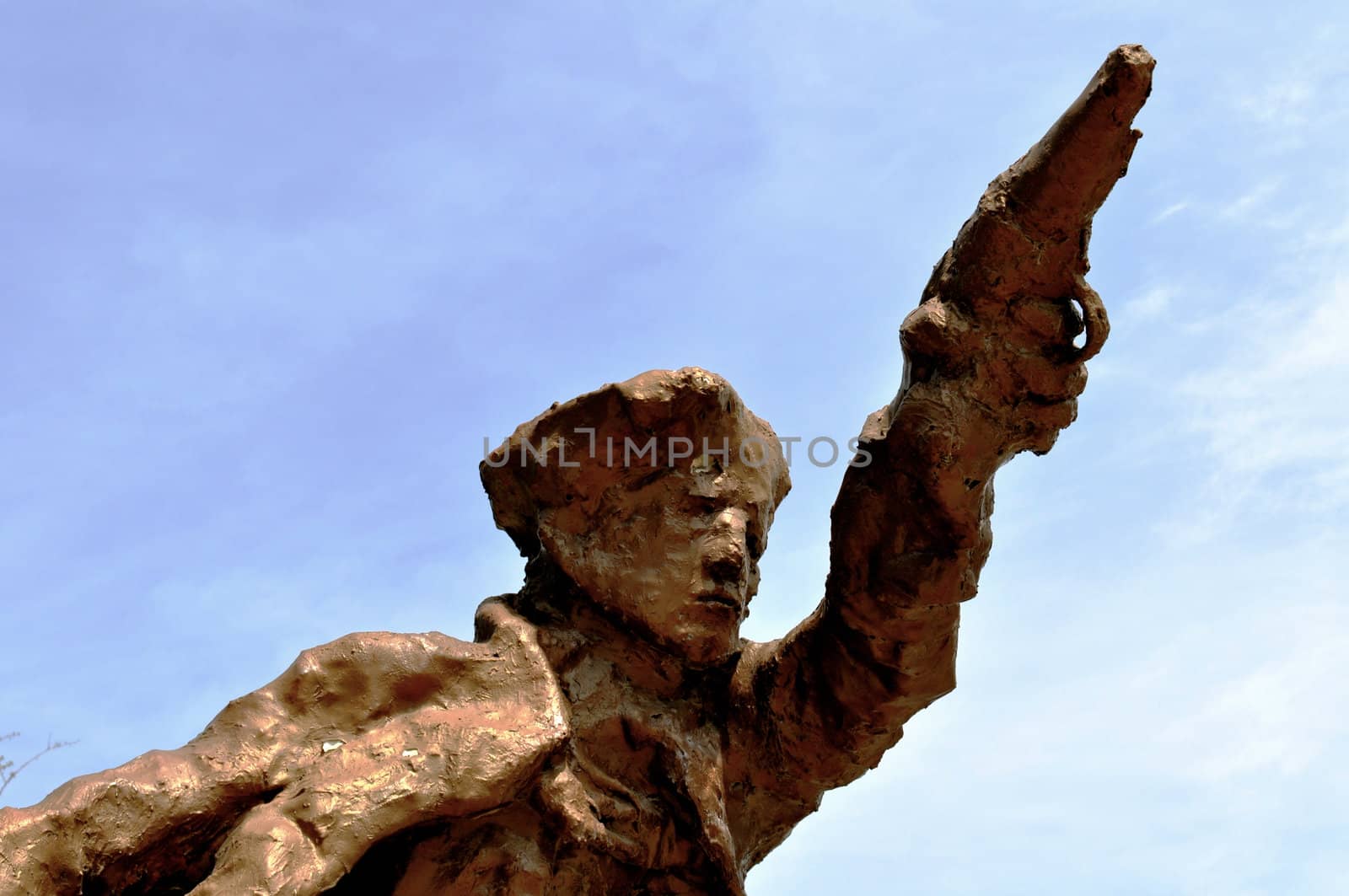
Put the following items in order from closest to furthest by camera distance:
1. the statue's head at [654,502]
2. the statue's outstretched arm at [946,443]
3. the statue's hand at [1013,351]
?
the statue's outstretched arm at [946,443], the statue's hand at [1013,351], the statue's head at [654,502]

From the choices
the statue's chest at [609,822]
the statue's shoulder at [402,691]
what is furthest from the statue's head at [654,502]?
the statue's shoulder at [402,691]

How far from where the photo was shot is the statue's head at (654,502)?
505 centimetres

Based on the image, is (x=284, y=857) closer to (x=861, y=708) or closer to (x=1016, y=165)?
(x=861, y=708)

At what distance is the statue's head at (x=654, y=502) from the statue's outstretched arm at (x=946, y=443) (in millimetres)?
337

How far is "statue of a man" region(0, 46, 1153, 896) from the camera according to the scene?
14.5 feet

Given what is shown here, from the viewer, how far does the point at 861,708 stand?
16.8ft

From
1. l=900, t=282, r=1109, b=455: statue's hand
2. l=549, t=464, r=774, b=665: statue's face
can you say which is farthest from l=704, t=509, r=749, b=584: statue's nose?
l=900, t=282, r=1109, b=455: statue's hand

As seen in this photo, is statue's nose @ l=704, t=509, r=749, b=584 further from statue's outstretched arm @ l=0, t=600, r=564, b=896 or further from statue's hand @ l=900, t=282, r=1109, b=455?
statue's hand @ l=900, t=282, r=1109, b=455

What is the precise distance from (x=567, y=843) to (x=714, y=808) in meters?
0.50

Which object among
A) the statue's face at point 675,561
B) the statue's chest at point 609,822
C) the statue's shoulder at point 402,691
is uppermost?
the statue's face at point 675,561

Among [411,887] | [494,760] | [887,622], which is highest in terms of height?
[887,622]

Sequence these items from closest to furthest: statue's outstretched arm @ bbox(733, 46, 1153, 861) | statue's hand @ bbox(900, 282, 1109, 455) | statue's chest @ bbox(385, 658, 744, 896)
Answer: statue's outstretched arm @ bbox(733, 46, 1153, 861), statue's hand @ bbox(900, 282, 1109, 455), statue's chest @ bbox(385, 658, 744, 896)

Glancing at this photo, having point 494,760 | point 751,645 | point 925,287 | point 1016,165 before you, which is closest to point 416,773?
point 494,760

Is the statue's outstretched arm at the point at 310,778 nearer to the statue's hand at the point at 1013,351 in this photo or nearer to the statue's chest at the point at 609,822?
the statue's chest at the point at 609,822
